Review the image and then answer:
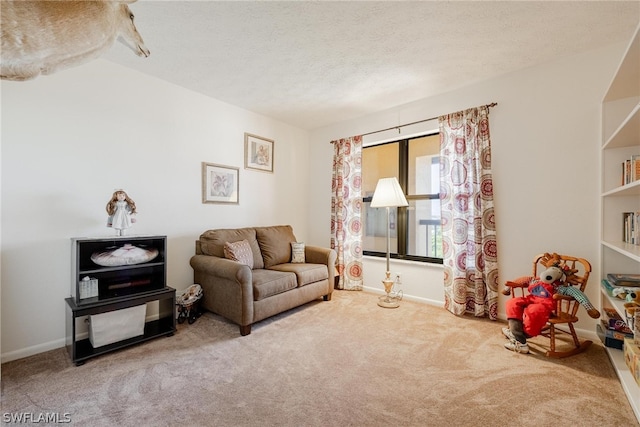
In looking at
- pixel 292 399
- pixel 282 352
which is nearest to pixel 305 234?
pixel 282 352

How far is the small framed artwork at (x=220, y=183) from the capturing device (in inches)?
126

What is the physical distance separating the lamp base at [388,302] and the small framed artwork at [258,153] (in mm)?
2332

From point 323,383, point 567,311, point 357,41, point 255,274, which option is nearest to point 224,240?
point 255,274

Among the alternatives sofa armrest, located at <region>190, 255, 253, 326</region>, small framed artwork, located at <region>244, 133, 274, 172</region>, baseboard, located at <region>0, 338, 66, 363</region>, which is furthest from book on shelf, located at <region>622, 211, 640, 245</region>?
baseboard, located at <region>0, 338, 66, 363</region>

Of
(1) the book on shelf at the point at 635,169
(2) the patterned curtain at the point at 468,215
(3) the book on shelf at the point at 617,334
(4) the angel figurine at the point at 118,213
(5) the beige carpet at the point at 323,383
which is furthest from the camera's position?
(2) the patterned curtain at the point at 468,215

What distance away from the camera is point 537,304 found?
2018 mm

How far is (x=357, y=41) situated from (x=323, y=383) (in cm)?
252

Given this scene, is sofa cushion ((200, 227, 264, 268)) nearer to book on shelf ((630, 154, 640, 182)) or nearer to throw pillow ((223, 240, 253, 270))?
throw pillow ((223, 240, 253, 270))

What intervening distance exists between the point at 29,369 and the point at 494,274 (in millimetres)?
3867

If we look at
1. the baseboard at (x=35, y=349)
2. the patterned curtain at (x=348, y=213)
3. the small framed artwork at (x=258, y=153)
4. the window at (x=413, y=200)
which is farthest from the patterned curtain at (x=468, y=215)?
the baseboard at (x=35, y=349)

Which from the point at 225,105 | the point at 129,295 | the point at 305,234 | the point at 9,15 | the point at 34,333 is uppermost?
the point at 225,105

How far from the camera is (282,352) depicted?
210 cm

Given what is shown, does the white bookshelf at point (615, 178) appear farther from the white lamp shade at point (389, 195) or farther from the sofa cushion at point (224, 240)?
the sofa cushion at point (224, 240)

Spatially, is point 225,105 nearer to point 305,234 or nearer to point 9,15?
point 305,234
